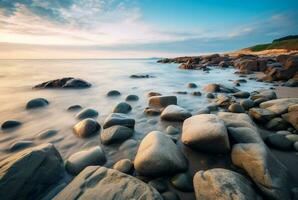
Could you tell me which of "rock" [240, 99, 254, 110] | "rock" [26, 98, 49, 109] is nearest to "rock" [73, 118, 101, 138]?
"rock" [26, 98, 49, 109]

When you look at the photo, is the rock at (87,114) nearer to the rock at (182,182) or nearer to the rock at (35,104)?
the rock at (35,104)

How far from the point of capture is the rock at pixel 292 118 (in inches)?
125

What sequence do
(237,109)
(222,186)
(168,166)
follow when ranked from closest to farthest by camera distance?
(222,186) → (168,166) → (237,109)

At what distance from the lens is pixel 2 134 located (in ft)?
11.6

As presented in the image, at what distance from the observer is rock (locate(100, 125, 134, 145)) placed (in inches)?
121

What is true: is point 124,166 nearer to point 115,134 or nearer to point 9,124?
point 115,134

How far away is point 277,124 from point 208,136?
1.61 meters

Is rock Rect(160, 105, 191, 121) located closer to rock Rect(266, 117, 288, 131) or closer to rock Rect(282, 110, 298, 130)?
rock Rect(266, 117, 288, 131)

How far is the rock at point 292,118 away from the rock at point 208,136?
1.39 metres

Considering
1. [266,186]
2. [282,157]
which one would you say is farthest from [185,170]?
[282,157]

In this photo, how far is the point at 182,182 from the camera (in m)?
2.06

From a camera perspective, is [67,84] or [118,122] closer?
[118,122]

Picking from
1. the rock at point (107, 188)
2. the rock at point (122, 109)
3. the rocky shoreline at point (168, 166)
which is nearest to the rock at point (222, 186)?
the rocky shoreline at point (168, 166)

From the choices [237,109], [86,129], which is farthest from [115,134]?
[237,109]
